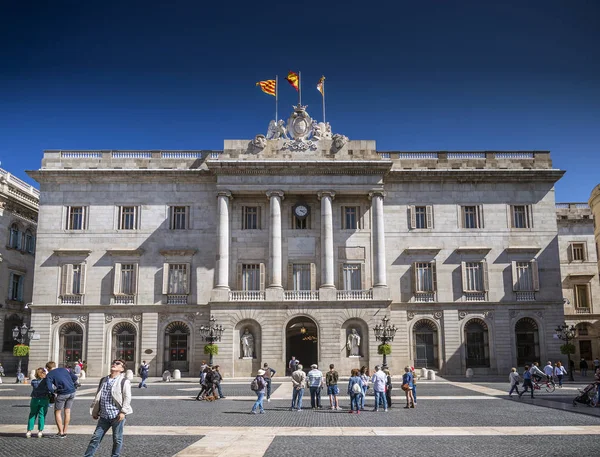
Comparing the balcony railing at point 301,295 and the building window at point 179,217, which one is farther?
the building window at point 179,217

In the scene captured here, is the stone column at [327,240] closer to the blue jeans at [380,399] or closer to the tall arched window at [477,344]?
the tall arched window at [477,344]

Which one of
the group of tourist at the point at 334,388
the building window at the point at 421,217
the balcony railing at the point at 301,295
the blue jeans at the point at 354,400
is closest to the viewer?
the group of tourist at the point at 334,388

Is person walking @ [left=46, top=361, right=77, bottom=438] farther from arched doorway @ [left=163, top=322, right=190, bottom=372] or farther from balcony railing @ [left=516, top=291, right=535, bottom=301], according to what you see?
balcony railing @ [left=516, top=291, right=535, bottom=301]

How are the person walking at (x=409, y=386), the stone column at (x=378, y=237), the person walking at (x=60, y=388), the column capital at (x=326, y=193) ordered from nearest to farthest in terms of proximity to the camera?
the person walking at (x=60, y=388)
the person walking at (x=409, y=386)
the stone column at (x=378, y=237)
the column capital at (x=326, y=193)

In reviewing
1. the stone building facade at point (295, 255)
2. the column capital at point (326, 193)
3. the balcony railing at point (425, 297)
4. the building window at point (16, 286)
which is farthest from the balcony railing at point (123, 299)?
the balcony railing at point (425, 297)

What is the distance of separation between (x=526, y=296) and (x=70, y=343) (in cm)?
3532

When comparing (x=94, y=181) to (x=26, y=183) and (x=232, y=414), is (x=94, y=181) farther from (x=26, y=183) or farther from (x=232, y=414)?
(x=232, y=414)

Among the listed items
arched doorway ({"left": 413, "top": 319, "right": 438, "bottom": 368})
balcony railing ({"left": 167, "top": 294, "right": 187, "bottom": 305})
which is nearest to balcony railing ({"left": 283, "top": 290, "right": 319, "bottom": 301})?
balcony railing ({"left": 167, "top": 294, "right": 187, "bottom": 305})

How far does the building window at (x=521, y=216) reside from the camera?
49.0 metres

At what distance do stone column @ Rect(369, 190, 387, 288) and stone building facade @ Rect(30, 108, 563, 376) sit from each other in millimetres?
93

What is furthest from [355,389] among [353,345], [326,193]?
[326,193]

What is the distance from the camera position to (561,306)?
47.4 m

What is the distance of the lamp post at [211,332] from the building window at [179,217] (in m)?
8.09

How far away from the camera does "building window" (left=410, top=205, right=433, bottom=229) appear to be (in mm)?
48781
